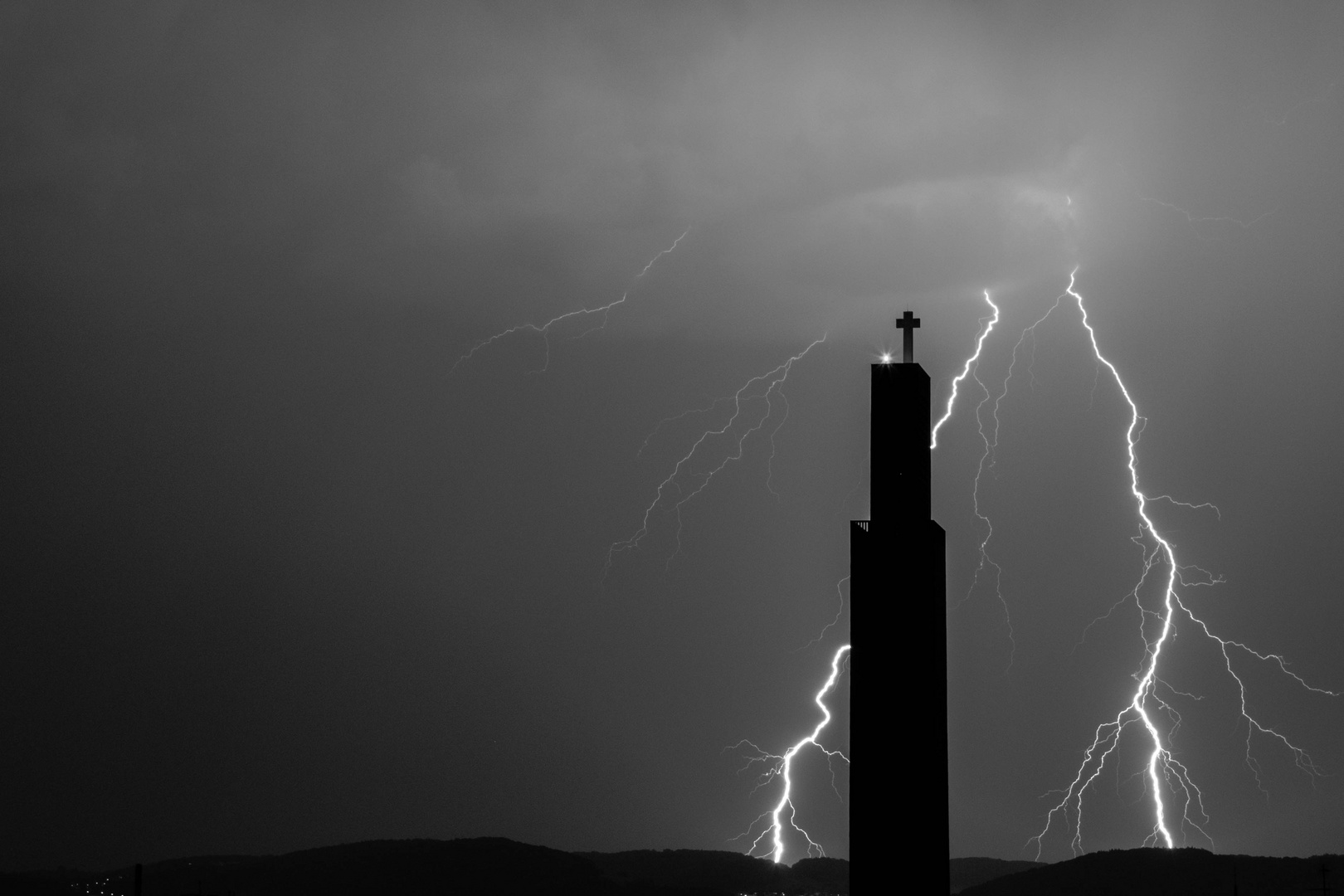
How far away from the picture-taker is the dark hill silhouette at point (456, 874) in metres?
66.7

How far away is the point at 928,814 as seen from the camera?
20.0 metres

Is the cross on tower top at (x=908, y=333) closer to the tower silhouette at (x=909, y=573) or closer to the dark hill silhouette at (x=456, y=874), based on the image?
the tower silhouette at (x=909, y=573)

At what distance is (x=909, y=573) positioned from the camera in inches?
799

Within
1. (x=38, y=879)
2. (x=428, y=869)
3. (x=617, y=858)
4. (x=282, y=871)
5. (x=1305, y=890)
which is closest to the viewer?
(x=1305, y=890)

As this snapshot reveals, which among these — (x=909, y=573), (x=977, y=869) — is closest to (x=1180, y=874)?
(x=977, y=869)

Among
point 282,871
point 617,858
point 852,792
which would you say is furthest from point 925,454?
point 617,858

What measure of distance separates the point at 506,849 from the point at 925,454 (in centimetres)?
5385

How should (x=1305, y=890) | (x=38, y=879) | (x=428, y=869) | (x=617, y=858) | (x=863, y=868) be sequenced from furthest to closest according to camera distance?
(x=617, y=858) < (x=38, y=879) < (x=428, y=869) < (x=1305, y=890) < (x=863, y=868)

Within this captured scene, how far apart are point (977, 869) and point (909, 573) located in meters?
67.6

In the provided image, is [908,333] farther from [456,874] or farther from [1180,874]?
[456,874]

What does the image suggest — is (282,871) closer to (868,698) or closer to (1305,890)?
(1305,890)

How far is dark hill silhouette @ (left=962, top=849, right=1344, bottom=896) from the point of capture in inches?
2234

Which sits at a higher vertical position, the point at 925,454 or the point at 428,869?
the point at 925,454

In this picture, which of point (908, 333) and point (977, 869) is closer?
point (908, 333)
